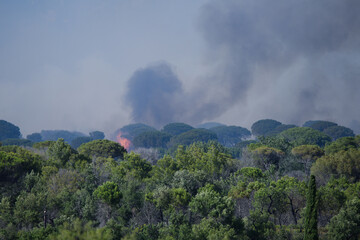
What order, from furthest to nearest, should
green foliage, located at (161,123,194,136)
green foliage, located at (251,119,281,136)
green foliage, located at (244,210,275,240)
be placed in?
green foliage, located at (161,123,194,136)
green foliage, located at (251,119,281,136)
green foliage, located at (244,210,275,240)

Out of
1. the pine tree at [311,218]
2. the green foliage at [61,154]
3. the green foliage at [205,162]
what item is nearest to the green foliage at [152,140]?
the green foliage at [205,162]

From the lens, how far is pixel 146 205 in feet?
113

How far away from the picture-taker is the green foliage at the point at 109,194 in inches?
1310

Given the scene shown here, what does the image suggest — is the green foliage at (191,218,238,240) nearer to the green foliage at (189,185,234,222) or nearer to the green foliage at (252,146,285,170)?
the green foliage at (189,185,234,222)

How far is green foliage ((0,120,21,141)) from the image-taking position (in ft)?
537

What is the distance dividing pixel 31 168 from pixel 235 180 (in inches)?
1182

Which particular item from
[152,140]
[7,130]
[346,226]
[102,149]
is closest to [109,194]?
[346,226]

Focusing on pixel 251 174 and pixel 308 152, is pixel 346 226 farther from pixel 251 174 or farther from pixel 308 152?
pixel 308 152

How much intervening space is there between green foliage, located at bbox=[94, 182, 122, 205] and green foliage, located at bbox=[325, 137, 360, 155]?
160 ft

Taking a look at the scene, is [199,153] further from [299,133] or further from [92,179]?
[299,133]

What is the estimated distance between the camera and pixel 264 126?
7092 inches

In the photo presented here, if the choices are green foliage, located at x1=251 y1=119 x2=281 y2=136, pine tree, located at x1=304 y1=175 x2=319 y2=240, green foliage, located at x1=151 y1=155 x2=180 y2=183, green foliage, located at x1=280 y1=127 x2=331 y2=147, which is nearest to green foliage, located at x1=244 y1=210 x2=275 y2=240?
pine tree, located at x1=304 y1=175 x2=319 y2=240

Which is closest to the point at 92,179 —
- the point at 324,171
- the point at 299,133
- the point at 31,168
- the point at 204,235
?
the point at 31,168

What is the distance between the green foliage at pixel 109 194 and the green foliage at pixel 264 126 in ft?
499
